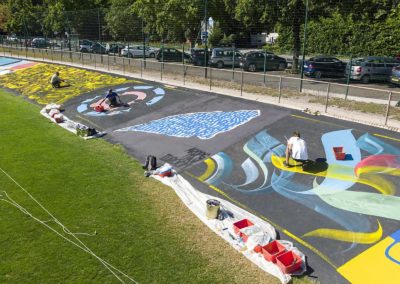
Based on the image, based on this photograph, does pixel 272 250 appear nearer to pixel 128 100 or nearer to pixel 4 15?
pixel 128 100

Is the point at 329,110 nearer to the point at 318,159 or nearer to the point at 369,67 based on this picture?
the point at 318,159

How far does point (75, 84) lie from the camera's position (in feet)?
98.4

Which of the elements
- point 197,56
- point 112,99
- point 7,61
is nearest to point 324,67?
point 197,56

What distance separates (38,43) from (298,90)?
1650 inches

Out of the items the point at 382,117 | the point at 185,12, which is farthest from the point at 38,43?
the point at 382,117

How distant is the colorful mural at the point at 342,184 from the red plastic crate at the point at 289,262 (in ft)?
3.30

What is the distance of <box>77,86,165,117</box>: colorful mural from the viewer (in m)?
22.5

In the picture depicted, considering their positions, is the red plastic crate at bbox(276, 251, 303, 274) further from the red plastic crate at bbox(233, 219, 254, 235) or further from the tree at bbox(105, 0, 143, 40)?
the tree at bbox(105, 0, 143, 40)

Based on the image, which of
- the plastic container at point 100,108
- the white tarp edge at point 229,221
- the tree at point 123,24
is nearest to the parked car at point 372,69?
the plastic container at point 100,108

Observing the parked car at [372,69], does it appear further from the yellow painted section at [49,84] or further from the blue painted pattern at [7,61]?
the blue painted pattern at [7,61]

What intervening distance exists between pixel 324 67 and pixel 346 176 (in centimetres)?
1974

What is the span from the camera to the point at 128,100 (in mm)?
24031

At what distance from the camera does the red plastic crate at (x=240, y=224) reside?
30.9 ft

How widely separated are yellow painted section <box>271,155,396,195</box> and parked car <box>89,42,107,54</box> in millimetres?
31737
